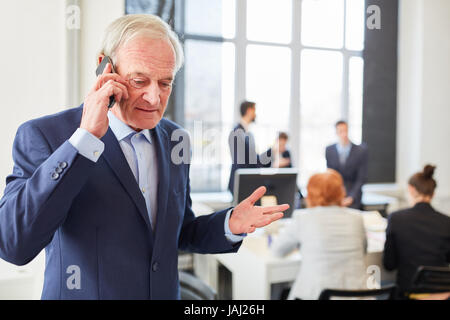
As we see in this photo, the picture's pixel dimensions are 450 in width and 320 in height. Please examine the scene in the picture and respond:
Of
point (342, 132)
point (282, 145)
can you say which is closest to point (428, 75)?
point (282, 145)

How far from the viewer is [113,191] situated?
68 centimetres

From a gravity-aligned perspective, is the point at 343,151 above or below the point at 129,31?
below

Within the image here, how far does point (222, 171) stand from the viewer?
1.53 metres

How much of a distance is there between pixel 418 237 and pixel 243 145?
1428mm

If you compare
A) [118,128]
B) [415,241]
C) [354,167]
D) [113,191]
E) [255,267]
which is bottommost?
[255,267]

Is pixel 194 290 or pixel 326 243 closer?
pixel 194 290

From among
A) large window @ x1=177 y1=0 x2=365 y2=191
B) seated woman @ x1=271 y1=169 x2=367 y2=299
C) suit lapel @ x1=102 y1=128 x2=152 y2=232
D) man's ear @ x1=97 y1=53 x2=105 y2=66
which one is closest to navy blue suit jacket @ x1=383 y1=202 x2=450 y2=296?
seated woman @ x1=271 y1=169 x2=367 y2=299

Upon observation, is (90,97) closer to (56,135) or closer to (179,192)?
(56,135)

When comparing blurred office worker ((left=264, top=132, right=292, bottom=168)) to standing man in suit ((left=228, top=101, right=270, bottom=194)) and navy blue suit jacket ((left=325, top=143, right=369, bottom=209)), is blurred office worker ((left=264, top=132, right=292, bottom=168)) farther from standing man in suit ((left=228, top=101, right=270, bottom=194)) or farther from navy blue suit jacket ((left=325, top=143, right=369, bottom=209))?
standing man in suit ((left=228, top=101, right=270, bottom=194))

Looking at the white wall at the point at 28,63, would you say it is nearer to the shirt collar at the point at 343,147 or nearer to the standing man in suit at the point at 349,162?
the standing man in suit at the point at 349,162

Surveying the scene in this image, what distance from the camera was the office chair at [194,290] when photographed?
46.4 inches

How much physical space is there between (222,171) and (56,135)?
930 mm

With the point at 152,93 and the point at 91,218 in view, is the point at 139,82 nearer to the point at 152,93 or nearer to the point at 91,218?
the point at 152,93

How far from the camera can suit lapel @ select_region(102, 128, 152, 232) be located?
687 mm
